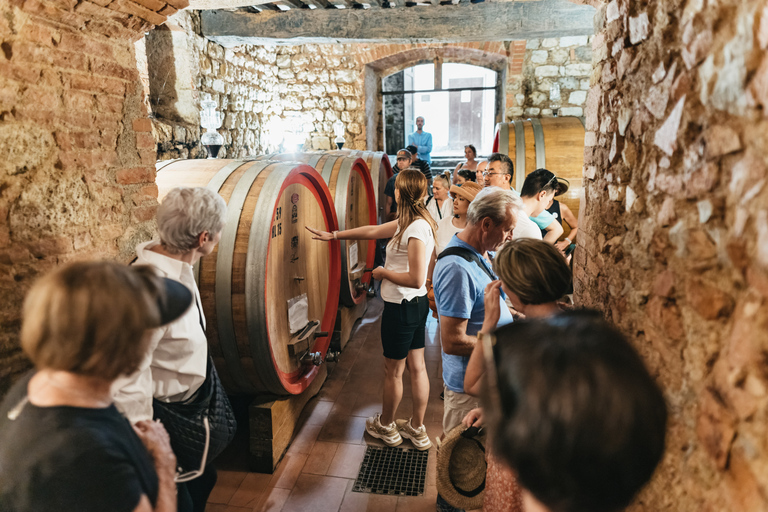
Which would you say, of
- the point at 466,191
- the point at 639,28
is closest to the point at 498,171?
the point at 466,191

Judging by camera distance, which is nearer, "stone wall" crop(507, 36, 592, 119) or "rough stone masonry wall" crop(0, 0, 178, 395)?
"rough stone masonry wall" crop(0, 0, 178, 395)

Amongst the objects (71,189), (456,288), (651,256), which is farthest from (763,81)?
(71,189)

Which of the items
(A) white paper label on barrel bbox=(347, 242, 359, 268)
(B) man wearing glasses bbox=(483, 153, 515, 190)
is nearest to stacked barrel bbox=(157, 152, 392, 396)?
(A) white paper label on barrel bbox=(347, 242, 359, 268)

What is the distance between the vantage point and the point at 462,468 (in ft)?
5.13

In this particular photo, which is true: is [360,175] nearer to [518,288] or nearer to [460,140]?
[518,288]

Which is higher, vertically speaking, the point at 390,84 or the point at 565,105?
the point at 390,84

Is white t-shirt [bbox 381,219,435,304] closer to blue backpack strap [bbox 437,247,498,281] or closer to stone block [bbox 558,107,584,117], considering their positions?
blue backpack strap [bbox 437,247,498,281]

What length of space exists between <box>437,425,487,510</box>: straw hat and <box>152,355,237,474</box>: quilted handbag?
2.50 feet

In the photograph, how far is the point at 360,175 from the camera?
14.1 ft

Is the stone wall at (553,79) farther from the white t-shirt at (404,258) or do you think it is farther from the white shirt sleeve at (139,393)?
the white shirt sleeve at (139,393)

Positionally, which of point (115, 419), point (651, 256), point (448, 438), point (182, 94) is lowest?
point (448, 438)

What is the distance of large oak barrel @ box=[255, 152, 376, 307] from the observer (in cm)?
355

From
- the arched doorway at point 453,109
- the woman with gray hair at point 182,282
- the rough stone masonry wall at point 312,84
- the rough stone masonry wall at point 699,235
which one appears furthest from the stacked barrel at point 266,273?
the arched doorway at point 453,109

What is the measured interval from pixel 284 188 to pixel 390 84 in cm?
1246
